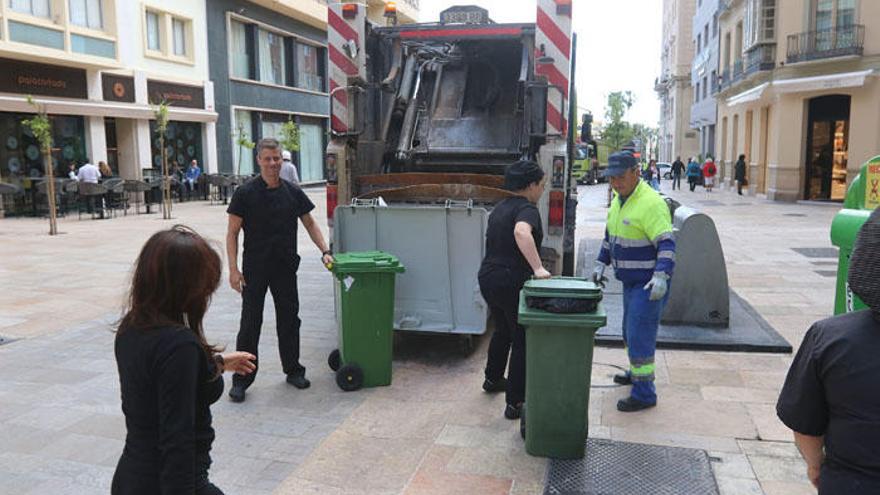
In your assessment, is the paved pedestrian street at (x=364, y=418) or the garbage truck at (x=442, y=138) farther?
the garbage truck at (x=442, y=138)

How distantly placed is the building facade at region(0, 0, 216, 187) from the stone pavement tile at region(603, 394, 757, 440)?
1591 cm

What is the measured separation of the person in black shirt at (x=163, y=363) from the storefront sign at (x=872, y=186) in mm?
4122

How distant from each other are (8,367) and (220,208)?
1576cm

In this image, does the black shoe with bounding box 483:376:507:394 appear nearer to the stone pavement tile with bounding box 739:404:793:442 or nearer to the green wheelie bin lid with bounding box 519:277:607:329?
the green wheelie bin lid with bounding box 519:277:607:329

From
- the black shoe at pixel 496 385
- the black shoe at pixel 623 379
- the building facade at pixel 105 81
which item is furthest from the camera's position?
the building facade at pixel 105 81

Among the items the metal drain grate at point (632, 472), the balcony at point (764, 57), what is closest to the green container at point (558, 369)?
the metal drain grate at point (632, 472)

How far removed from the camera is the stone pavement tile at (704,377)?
4984 millimetres

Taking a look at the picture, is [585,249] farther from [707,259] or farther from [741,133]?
[741,133]

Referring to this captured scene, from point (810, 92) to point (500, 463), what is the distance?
2194 centimetres

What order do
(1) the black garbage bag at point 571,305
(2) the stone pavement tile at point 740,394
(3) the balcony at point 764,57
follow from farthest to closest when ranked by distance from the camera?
(3) the balcony at point 764,57
(2) the stone pavement tile at point 740,394
(1) the black garbage bag at point 571,305

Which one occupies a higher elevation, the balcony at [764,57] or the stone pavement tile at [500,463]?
A: the balcony at [764,57]

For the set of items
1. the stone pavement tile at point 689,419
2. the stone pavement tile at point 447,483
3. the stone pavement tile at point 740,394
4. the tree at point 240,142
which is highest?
the tree at point 240,142

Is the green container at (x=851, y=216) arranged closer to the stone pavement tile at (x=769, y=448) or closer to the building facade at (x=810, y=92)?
the stone pavement tile at (x=769, y=448)

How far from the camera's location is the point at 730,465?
12.2 feet
